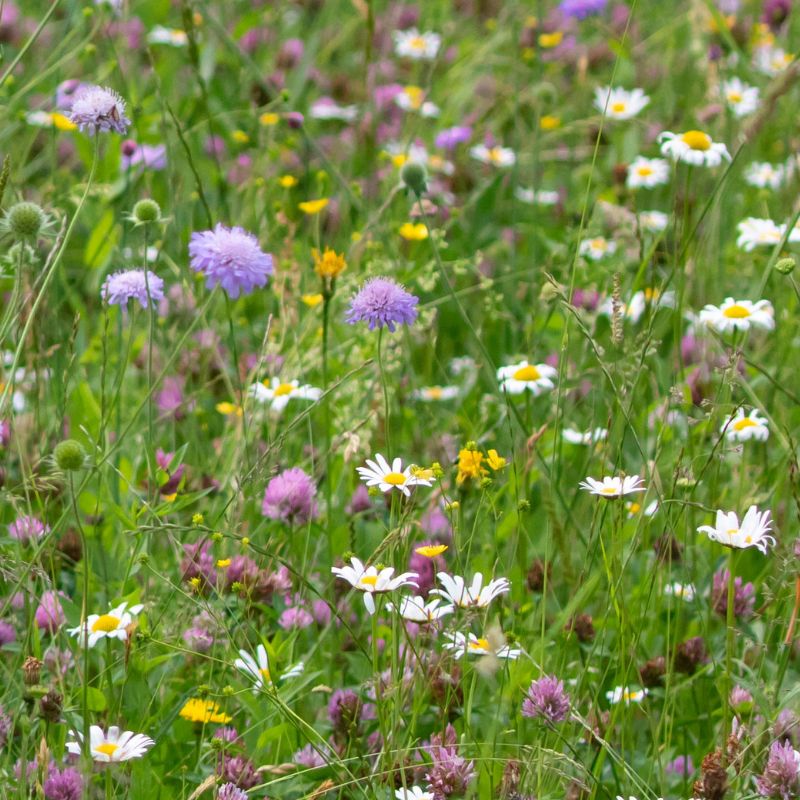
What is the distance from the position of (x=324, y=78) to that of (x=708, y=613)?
7.32 feet

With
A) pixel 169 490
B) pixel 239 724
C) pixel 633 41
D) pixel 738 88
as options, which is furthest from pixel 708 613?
pixel 633 41

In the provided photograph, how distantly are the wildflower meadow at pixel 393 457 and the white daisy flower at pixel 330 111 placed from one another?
2 cm

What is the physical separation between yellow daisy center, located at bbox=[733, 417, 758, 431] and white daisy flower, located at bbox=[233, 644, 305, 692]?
621mm

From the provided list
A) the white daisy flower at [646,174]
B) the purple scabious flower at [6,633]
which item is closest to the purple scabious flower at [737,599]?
the purple scabious flower at [6,633]

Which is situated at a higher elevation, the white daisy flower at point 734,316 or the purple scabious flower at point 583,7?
the purple scabious flower at point 583,7

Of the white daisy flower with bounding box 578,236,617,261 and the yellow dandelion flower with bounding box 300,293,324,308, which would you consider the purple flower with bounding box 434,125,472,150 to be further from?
the yellow dandelion flower with bounding box 300,293,324,308

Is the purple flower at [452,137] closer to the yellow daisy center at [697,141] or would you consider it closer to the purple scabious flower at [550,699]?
the yellow daisy center at [697,141]

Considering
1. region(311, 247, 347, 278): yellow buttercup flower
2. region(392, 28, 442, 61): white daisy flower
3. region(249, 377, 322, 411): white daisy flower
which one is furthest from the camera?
region(392, 28, 442, 61): white daisy flower

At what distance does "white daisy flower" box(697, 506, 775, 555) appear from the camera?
1.20 meters

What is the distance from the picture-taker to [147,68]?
11.1 ft

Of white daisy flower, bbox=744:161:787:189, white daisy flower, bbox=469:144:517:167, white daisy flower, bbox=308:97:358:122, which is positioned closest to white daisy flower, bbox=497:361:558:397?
white daisy flower, bbox=744:161:787:189

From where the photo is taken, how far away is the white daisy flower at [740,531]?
1.20 metres

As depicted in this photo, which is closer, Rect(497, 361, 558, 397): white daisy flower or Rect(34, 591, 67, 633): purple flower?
Rect(34, 591, 67, 633): purple flower

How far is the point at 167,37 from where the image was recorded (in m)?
3.00
